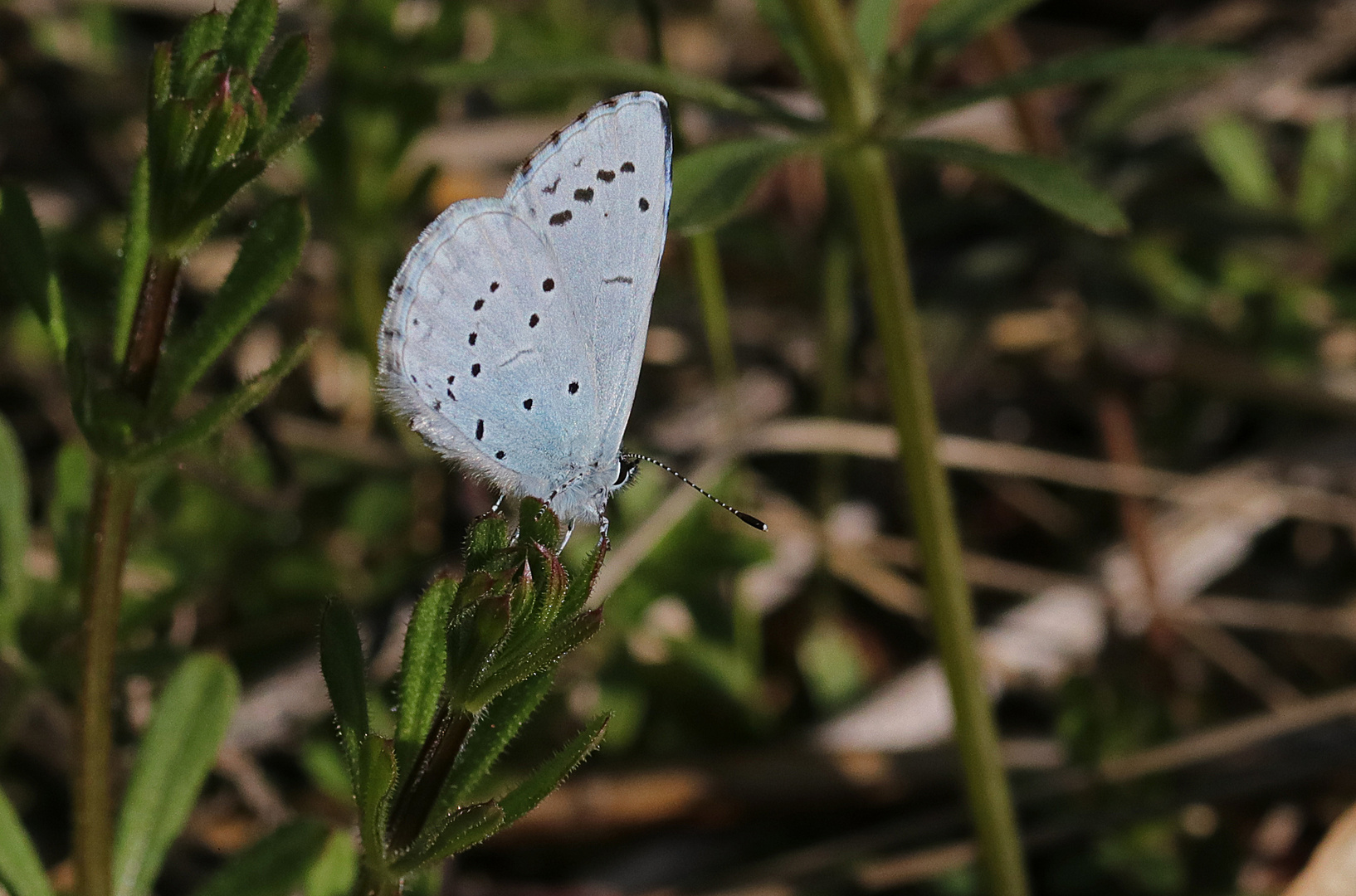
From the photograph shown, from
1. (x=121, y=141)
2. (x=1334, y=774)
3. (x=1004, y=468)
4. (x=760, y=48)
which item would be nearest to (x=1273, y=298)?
(x=1004, y=468)

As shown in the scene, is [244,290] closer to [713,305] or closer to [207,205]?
[207,205]

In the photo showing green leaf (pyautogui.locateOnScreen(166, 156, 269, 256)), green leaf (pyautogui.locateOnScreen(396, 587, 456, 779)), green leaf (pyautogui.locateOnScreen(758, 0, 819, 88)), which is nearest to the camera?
green leaf (pyautogui.locateOnScreen(396, 587, 456, 779))

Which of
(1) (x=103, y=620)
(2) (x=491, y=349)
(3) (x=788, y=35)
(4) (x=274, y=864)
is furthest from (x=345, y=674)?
(3) (x=788, y=35)

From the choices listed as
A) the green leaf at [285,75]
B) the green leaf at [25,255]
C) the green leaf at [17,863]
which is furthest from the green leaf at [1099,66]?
the green leaf at [17,863]

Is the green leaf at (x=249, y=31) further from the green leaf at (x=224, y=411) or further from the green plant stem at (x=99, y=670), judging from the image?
the green plant stem at (x=99, y=670)

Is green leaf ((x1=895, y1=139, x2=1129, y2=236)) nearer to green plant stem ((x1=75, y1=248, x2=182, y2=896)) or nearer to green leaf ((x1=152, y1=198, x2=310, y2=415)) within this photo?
green leaf ((x1=152, y1=198, x2=310, y2=415))

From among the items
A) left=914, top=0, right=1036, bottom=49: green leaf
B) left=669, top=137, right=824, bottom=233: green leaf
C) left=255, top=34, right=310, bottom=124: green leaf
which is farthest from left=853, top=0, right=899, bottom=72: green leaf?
left=255, top=34, right=310, bottom=124: green leaf
